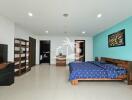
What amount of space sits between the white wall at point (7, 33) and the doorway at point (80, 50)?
5.96 metres

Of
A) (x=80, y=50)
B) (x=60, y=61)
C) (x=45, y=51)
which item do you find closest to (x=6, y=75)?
(x=60, y=61)

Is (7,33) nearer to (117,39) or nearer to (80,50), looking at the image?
(117,39)

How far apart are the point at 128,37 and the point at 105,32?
2555mm

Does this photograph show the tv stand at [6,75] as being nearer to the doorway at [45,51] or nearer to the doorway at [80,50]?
the doorway at [80,50]

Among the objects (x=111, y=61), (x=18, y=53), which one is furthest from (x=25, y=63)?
(x=111, y=61)

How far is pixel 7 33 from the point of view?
4875mm

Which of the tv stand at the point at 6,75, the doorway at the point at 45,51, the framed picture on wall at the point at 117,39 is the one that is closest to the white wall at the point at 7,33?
the tv stand at the point at 6,75

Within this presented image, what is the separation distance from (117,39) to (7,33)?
450 centimetres

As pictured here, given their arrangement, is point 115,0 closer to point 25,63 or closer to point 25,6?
point 25,6

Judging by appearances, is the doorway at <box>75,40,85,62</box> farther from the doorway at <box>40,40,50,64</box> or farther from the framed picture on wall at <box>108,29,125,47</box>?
the framed picture on wall at <box>108,29,125,47</box>

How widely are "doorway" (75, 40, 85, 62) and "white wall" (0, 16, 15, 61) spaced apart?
5.96 metres

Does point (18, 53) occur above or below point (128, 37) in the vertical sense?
below

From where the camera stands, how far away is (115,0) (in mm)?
3172

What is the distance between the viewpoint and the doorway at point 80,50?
10.5 m
